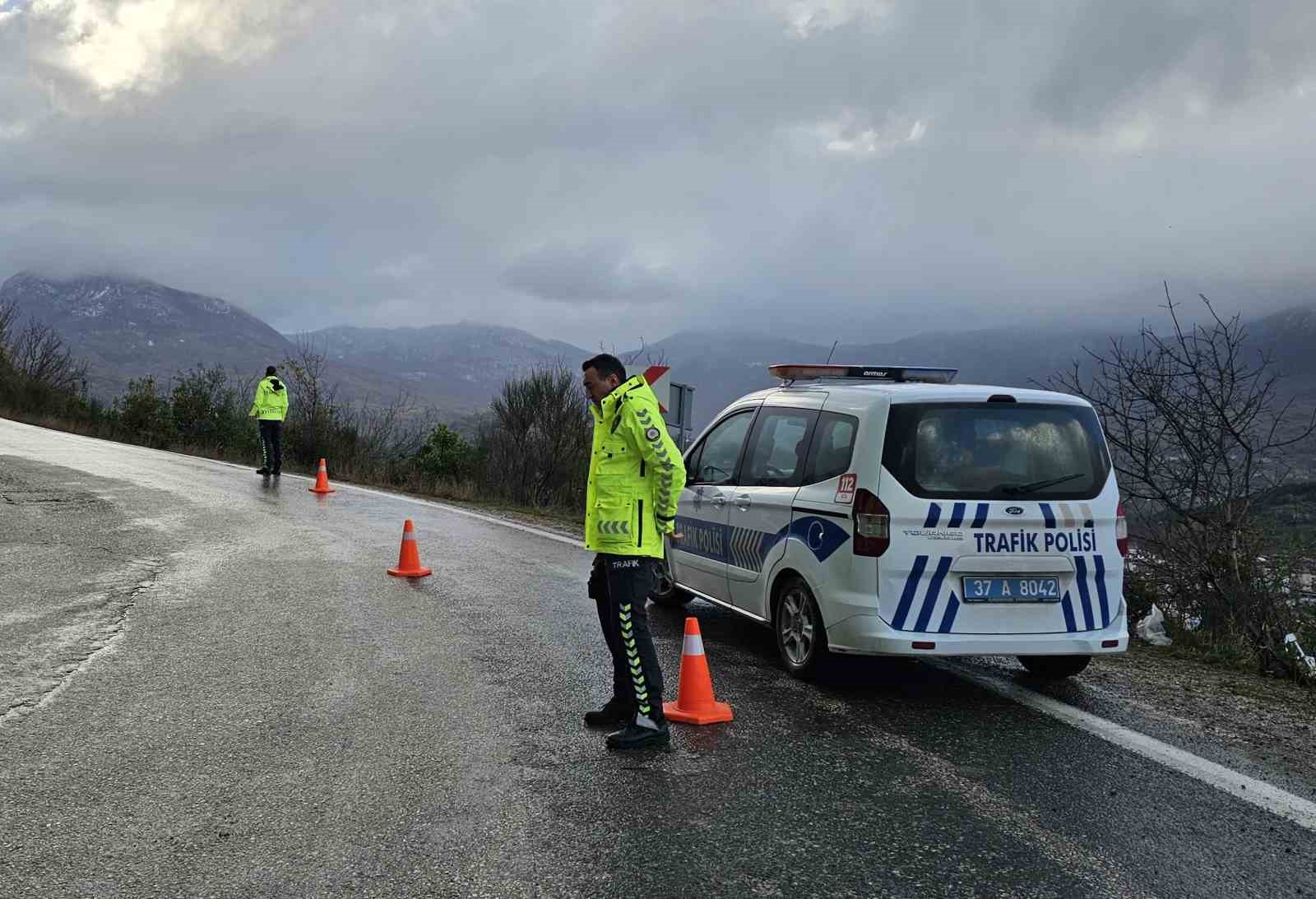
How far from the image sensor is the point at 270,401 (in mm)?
17438

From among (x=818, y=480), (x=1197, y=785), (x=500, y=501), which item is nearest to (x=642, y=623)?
(x=818, y=480)

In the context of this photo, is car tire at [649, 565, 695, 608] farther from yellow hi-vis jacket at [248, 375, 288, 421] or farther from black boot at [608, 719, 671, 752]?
yellow hi-vis jacket at [248, 375, 288, 421]

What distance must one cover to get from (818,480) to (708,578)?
5.07ft

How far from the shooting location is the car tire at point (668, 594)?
808cm

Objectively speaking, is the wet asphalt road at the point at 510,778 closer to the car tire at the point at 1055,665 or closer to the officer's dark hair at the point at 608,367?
the car tire at the point at 1055,665

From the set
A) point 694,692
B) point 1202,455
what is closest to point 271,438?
point 1202,455

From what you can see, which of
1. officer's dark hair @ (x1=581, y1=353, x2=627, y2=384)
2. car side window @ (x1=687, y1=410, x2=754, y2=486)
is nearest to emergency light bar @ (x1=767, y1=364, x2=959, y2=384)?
car side window @ (x1=687, y1=410, x2=754, y2=486)

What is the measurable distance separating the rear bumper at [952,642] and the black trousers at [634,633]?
1.16 meters

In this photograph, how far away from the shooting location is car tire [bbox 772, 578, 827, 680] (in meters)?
5.90

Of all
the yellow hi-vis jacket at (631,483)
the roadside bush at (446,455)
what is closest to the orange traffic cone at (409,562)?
the yellow hi-vis jacket at (631,483)

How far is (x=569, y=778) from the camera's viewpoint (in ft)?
14.4

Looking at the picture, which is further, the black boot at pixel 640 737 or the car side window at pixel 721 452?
the car side window at pixel 721 452

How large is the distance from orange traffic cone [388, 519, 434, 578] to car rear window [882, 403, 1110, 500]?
4.92m

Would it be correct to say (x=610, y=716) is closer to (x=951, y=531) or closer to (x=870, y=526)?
(x=870, y=526)
